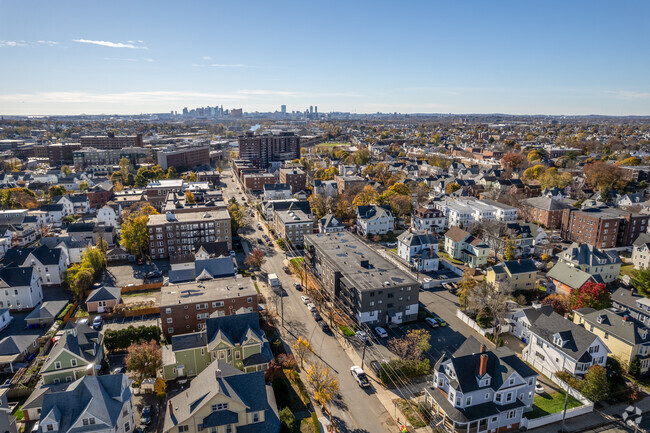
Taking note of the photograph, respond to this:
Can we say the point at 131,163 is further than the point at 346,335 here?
Yes

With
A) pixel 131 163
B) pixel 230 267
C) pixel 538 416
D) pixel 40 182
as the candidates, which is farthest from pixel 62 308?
pixel 131 163

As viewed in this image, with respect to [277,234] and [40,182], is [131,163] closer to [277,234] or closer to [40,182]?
[40,182]

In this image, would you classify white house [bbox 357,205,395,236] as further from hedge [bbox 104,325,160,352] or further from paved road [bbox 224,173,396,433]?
hedge [bbox 104,325,160,352]

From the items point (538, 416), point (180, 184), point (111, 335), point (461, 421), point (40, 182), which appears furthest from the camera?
point (40, 182)

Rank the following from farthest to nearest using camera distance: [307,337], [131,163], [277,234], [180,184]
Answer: [131,163] → [180,184] → [277,234] → [307,337]

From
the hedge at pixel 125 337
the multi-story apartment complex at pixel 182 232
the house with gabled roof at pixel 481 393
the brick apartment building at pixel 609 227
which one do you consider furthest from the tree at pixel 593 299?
the multi-story apartment complex at pixel 182 232

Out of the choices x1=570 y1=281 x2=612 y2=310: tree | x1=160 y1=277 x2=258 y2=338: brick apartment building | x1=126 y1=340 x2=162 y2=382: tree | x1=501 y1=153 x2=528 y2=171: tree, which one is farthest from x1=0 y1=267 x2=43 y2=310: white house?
x1=501 y1=153 x2=528 y2=171: tree

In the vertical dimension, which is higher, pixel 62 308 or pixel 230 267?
pixel 230 267

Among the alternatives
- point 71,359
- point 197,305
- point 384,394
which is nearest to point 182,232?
point 197,305
